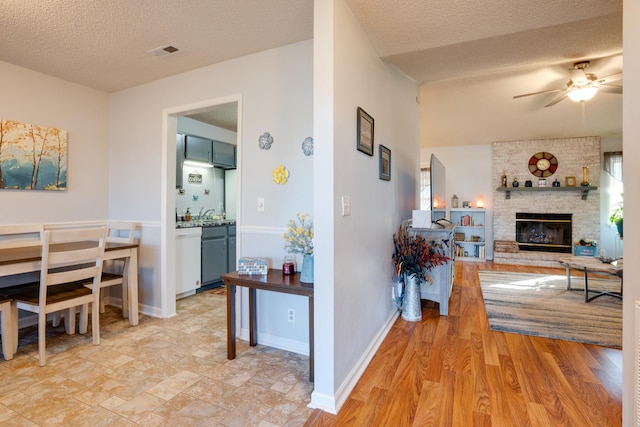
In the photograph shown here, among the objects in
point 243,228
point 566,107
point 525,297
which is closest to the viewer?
point 243,228

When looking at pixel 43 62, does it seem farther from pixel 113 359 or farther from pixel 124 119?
pixel 113 359

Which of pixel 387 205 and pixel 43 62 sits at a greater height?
pixel 43 62

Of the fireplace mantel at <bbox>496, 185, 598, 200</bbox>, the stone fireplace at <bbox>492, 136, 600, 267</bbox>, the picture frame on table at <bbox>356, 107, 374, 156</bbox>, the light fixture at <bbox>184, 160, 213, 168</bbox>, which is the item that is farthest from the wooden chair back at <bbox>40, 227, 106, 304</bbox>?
the fireplace mantel at <bbox>496, 185, 598, 200</bbox>

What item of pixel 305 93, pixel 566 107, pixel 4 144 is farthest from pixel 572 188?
pixel 4 144

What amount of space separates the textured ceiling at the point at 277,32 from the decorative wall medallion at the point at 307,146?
80 centimetres

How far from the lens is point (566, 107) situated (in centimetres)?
468

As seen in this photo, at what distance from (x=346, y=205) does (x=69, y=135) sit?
324cm

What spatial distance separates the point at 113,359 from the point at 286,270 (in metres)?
1.48

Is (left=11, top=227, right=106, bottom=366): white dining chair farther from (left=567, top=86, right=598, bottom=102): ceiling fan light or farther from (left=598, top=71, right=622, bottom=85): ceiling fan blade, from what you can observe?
(left=598, top=71, right=622, bottom=85): ceiling fan blade

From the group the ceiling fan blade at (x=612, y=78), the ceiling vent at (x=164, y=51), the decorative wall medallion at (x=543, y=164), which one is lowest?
the decorative wall medallion at (x=543, y=164)

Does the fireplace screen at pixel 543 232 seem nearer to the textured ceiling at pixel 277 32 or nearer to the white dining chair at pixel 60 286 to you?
the textured ceiling at pixel 277 32

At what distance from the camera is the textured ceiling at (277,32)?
6.73 feet

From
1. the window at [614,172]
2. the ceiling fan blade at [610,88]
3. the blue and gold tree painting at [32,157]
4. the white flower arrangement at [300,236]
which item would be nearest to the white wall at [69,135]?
the blue and gold tree painting at [32,157]

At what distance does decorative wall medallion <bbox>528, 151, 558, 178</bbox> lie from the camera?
6613 mm
